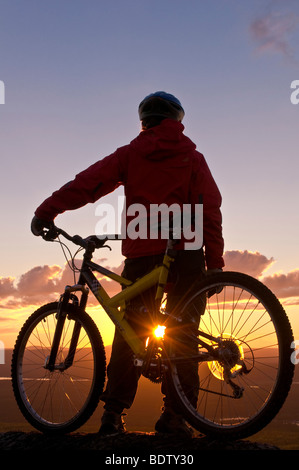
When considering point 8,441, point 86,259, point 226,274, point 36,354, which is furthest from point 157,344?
point 8,441

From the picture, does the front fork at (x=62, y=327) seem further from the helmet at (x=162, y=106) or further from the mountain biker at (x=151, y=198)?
the helmet at (x=162, y=106)

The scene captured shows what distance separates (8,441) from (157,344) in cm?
191

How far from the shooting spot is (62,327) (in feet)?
16.9

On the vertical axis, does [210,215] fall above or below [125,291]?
above

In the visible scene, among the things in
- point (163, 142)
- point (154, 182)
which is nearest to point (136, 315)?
point (154, 182)

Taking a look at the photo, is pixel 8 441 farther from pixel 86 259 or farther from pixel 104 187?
pixel 104 187

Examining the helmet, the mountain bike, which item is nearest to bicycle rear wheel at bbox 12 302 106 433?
the mountain bike

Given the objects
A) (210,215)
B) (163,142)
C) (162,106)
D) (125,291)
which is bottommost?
(125,291)

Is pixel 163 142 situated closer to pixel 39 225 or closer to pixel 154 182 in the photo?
pixel 154 182

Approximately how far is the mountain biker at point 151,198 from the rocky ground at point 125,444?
227 millimetres

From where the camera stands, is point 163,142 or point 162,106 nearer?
point 163,142

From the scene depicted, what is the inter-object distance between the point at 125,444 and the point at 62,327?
4.50 ft

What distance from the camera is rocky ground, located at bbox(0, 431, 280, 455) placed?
4.16m

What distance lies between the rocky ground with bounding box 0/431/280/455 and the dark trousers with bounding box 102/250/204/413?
0.37 meters
